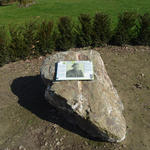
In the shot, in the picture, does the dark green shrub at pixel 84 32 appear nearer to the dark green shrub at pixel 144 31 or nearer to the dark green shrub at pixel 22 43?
the dark green shrub at pixel 22 43

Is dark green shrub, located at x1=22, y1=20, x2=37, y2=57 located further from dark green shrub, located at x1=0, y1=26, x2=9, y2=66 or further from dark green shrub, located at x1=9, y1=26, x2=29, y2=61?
dark green shrub, located at x1=0, y1=26, x2=9, y2=66

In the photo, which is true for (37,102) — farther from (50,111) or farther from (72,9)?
(72,9)

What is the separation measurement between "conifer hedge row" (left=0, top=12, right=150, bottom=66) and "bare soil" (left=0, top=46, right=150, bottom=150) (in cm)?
48

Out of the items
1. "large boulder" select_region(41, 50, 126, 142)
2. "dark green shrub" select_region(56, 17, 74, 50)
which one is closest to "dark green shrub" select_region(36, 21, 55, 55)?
"dark green shrub" select_region(56, 17, 74, 50)

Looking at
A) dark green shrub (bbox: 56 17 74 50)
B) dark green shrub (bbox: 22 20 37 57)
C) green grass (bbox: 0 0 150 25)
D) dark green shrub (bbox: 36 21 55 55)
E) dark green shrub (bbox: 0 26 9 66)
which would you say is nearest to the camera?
dark green shrub (bbox: 0 26 9 66)

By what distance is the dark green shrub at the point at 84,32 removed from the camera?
7086 mm

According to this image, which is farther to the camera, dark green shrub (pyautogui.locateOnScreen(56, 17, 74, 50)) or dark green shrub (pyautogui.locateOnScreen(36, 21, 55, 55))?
dark green shrub (pyautogui.locateOnScreen(56, 17, 74, 50))

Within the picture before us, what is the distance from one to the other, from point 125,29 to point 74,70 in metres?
4.13

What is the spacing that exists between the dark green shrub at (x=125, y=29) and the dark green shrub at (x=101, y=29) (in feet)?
1.16

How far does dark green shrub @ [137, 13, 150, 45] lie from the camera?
7.03 metres

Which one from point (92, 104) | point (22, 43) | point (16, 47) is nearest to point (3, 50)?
point (16, 47)

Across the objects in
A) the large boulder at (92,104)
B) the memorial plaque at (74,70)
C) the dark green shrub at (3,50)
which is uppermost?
the memorial plaque at (74,70)

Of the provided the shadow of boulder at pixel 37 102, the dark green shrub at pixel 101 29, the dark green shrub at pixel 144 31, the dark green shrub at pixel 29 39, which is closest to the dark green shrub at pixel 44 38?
the dark green shrub at pixel 29 39

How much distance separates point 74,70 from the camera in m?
3.91
